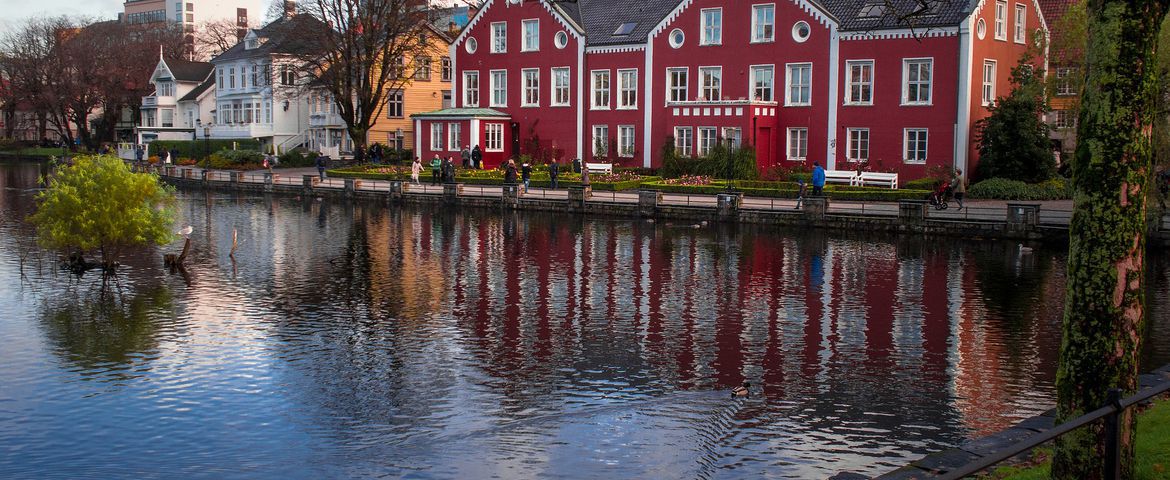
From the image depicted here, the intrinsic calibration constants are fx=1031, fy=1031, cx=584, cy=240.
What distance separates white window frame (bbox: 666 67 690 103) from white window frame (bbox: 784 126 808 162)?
625 cm

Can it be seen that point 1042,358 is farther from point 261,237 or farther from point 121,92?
point 121,92

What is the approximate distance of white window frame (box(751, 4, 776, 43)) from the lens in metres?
50.2

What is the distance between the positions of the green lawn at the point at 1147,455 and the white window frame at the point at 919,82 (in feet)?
120

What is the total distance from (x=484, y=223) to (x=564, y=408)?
26.1 m

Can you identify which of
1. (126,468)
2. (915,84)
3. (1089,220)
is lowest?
(126,468)

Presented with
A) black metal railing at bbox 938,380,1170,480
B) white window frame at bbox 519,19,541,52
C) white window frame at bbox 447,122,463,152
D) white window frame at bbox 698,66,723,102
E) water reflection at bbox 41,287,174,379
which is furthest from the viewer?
white window frame at bbox 447,122,463,152

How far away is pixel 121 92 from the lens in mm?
96625

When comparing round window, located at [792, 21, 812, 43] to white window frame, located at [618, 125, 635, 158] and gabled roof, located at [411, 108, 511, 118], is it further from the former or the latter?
gabled roof, located at [411, 108, 511, 118]

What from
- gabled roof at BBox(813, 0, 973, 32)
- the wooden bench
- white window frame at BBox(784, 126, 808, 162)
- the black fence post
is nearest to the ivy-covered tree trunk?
the black fence post

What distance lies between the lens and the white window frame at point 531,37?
59500 millimetres

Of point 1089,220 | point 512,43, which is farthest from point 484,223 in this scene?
point 1089,220

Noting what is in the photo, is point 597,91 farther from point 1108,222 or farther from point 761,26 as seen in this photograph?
point 1108,222

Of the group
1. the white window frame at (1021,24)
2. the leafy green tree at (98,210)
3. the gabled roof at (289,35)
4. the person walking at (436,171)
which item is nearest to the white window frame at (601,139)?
the person walking at (436,171)

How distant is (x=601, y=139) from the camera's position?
57.5m
